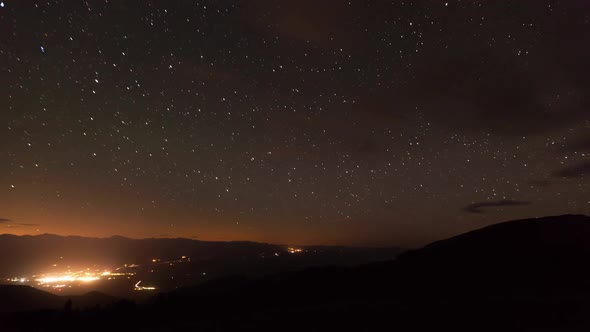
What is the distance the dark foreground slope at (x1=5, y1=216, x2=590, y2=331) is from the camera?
13.6m

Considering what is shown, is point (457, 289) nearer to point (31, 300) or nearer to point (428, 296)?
point (428, 296)

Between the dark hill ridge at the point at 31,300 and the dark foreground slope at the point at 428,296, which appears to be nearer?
the dark foreground slope at the point at 428,296

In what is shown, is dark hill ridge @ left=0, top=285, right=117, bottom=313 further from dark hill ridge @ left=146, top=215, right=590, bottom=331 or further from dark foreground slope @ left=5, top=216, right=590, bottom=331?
dark hill ridge @ left=146, top=215, right=590, bottom=331

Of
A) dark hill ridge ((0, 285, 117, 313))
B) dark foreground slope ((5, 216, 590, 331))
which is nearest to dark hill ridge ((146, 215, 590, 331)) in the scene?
dark foreground slope ((5, 216, 590, 331))

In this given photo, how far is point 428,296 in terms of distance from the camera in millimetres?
18906

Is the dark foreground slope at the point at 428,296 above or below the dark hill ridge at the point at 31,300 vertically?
above

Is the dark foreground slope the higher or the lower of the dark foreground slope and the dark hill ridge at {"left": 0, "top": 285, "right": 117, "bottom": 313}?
the higher

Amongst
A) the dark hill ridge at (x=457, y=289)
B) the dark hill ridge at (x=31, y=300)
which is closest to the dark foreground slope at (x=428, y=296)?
the dark hill ridge at (x=457, y=289)

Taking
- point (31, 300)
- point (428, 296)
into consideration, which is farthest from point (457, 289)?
point (31, 300)

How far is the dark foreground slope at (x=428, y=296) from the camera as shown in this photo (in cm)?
1362

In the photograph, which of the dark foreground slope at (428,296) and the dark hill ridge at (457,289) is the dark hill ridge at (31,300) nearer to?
the dark foreground slope at (428,296)

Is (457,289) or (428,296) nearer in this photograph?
(428,296)

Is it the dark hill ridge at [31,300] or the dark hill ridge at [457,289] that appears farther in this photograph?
the dark hill ridge at [31,300]

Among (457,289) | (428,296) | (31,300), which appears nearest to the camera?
(428,296)
